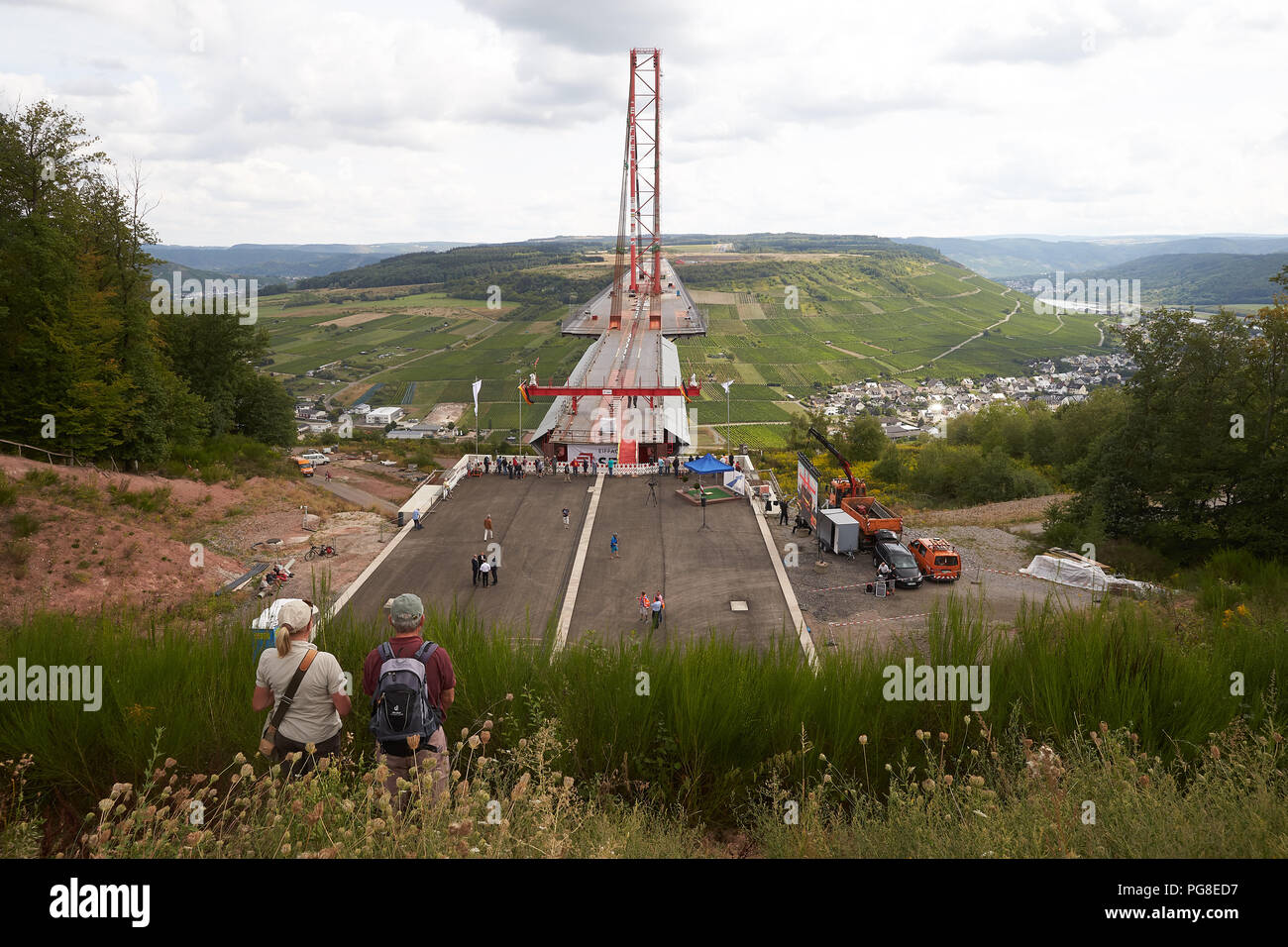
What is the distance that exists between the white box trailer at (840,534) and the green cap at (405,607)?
1877cm

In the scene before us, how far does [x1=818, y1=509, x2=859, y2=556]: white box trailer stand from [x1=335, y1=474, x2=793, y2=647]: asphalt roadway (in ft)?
6.45

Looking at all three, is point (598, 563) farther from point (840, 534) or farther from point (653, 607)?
point (840, 534)

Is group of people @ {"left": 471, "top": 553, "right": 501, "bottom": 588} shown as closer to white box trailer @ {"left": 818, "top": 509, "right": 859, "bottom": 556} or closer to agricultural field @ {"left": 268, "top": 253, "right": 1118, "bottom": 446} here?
white box trailer @ {"left": 818, "top": 509, "right": 859, "bottom": 556}

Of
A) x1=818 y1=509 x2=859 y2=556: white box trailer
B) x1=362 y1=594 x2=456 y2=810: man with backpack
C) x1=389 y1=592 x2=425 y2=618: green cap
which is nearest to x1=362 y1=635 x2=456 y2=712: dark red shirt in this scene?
x1=362 y1=594 x2=456 y2=810: man with backpack

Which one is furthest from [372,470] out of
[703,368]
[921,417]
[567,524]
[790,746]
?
[703,368]

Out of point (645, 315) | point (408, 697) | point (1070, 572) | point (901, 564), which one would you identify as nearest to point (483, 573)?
point (901, 564)

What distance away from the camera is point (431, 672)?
4781 millimetres

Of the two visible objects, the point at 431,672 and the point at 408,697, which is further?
the point at 431,672

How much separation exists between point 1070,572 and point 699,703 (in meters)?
19.1

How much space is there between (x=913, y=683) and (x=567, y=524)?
1937 centimetres
